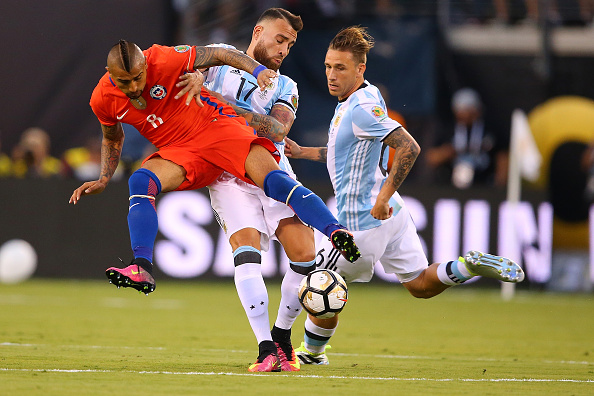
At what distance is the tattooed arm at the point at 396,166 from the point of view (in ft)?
20.1

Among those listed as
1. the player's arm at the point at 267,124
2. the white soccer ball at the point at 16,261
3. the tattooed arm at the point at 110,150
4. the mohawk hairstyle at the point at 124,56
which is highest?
the mohawk hairstyle at the point at 124,56

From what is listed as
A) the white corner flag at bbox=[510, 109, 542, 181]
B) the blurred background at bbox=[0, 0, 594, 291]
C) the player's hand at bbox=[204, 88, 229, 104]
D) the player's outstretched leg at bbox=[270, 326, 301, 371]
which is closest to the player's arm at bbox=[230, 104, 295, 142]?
the player's hand at bbox=[204, 88, 229, 104]

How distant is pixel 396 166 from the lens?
6.12 m

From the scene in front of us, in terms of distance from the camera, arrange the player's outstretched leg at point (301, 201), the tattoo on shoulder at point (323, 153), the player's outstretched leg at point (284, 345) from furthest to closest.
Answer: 1. the tattoo on shoulder at point (323, 153)
2. the player's outstretched leg at point (284, 345)
3. the player's outstretched leg at point (301, 201)

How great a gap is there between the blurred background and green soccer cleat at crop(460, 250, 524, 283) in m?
6.74

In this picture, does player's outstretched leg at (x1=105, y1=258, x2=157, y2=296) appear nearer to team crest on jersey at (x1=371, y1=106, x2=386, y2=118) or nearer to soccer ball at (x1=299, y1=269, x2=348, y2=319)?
soccer ball at (x1=299, y1=269, x2=348, y2=319)

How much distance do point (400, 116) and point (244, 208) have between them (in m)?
8.41

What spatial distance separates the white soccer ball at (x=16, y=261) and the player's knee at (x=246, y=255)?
27.2 feet

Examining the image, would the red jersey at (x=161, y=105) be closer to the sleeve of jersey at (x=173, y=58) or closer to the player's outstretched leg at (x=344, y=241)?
the sleeve of jersey at (x=173, y=58)

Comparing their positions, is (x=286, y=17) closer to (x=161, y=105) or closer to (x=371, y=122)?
(x=371, y=122)

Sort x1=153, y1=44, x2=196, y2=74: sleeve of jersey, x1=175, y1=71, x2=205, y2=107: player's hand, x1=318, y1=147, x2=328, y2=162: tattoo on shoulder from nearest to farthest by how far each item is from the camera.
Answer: x1=175, y1=71, x2=205, y2=107: player's hand, x1=153, y1=44, x2=196, y2=74: sleeve of jersey, x1=318, y1=147, x2=328, y2=162: tattoo on shoulder

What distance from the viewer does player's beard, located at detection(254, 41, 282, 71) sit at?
21.5 ft

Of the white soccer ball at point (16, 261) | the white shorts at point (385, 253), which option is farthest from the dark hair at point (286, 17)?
the white soccer ball at point (16, 261)

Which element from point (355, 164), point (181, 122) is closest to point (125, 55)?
point (181, 122)
